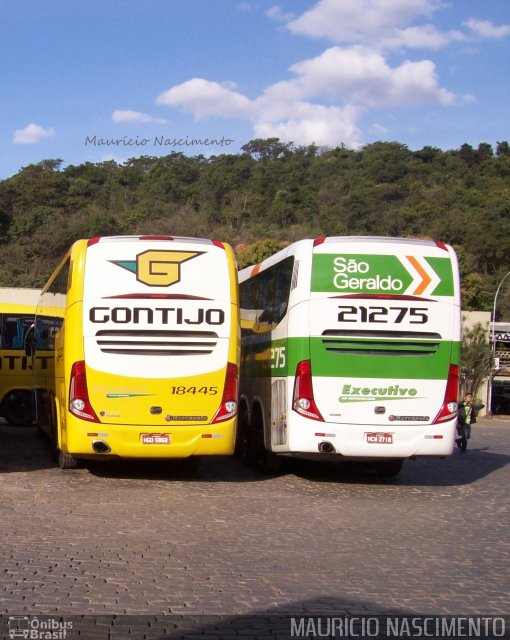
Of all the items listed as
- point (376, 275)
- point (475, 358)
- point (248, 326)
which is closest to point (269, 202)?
point (475, 358)

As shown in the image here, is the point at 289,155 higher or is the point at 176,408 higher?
the point at 289,155

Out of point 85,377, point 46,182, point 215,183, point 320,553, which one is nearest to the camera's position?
point 320,553

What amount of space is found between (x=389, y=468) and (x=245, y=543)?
6.19 metres

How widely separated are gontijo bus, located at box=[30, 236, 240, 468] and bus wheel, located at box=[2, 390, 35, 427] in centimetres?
919

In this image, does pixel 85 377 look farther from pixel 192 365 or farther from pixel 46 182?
pixel 46 182

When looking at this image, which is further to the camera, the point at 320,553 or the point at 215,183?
the point at 215,183

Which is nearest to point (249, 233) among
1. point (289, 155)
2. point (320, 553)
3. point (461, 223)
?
point (461, 223)

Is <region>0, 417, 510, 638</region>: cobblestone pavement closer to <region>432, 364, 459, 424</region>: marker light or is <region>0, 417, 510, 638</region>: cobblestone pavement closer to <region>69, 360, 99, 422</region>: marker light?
<region>69, 360, 99, 422</region>: marker light

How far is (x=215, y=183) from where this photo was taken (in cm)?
8450

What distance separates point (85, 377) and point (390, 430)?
4.25 meters

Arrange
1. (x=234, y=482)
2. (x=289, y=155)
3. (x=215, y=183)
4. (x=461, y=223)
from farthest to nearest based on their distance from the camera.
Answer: (x=289, y=155)
(x=215, y=183)
(x=461, y=223)
(x=234, y=482)

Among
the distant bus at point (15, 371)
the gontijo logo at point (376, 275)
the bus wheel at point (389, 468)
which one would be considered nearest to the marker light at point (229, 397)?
the gontijo logo at point (376, 275)

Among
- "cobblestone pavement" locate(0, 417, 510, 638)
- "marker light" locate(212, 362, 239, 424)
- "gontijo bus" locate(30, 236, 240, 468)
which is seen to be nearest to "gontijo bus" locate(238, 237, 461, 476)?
"marker light" locate(212, 362, 239, 424)

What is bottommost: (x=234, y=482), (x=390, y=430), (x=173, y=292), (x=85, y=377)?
(x=234, y=482)
